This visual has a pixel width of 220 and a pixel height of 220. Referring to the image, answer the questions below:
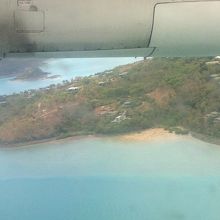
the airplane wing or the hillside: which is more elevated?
the airplane wing

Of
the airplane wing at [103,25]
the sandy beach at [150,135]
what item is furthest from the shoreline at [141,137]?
the airplane wing at [103,25]

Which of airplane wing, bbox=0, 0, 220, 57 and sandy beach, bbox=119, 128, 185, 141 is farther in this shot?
sandy beach, bbox=119, 128, 185, 141

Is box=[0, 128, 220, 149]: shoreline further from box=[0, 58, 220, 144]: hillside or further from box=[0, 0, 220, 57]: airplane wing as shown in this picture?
box=[0, 0, 220, 57]: airplane wing

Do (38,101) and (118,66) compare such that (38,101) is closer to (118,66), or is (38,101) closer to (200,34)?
(118,66)

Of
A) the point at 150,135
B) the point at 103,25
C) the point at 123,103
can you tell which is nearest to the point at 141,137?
the point at 150,135

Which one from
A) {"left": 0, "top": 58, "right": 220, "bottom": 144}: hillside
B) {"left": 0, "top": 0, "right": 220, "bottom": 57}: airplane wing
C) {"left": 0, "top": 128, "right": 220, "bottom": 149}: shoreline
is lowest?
{"left": 0, "top": 128, "right": 220, "bottom": 149}: shoreline

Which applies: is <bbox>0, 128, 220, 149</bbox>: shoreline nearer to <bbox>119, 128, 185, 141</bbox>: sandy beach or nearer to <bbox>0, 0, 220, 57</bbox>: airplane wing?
<bbox>119, 128, 185, 141</bbox>: sandy beach

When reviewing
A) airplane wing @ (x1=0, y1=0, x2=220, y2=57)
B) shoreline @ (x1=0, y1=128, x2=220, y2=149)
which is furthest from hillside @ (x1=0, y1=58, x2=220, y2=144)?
airplane wing @ (x1=0, y1=0, x2=220, y2=57)

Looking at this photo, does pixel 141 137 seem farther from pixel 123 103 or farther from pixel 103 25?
pixel 103 25

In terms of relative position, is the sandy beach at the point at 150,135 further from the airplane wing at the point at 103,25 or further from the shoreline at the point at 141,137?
the airplane wing at the point at 103,25
